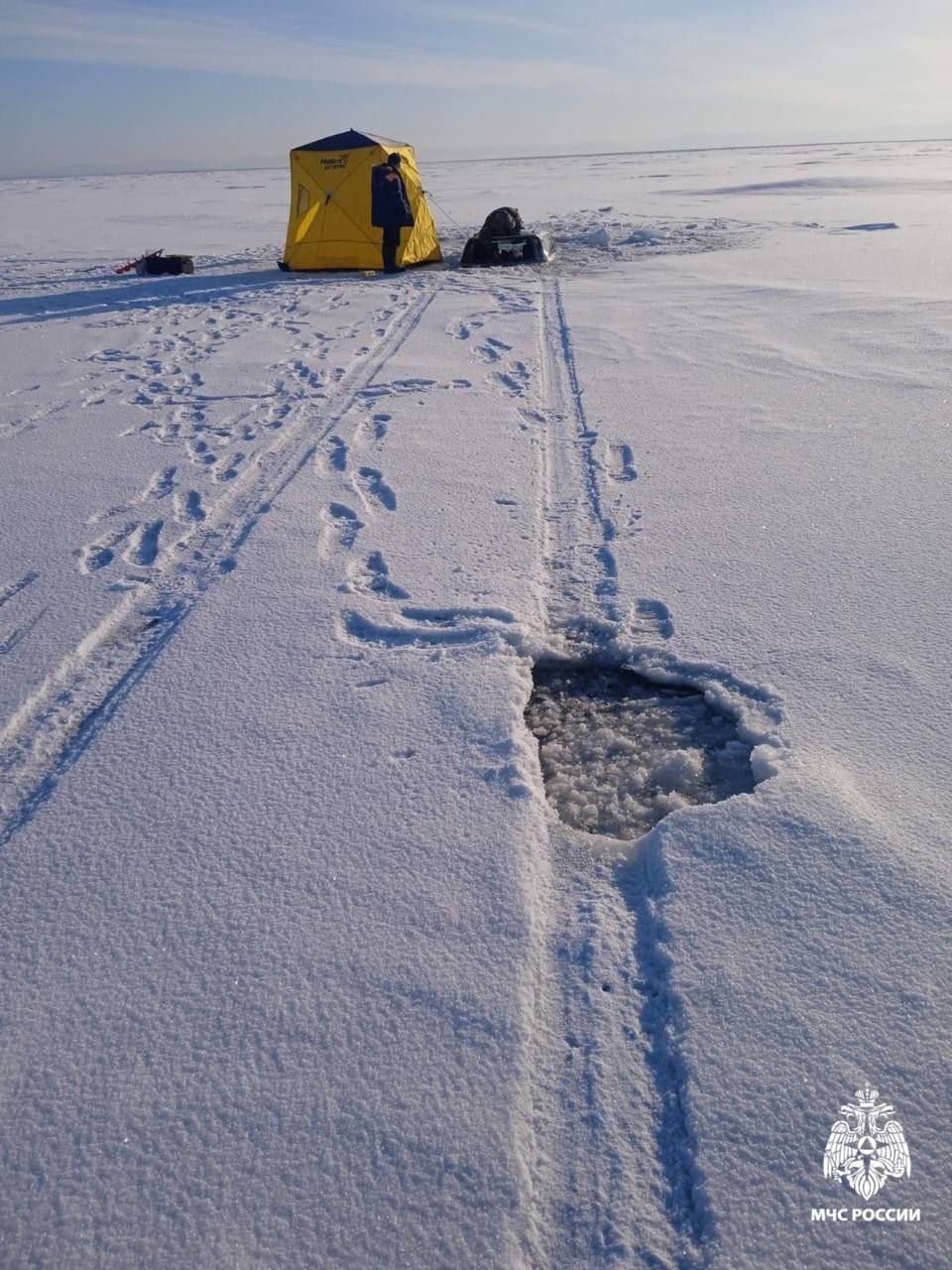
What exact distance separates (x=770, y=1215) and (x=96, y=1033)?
1364mm

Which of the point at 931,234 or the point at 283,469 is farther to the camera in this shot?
the point at 931,234

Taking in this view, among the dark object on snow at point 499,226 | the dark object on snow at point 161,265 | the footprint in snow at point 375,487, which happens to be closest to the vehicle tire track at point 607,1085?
the footprint in snow at point 375,487

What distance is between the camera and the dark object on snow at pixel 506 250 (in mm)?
11406

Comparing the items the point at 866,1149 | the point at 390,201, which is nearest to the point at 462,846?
the point at 866,1149

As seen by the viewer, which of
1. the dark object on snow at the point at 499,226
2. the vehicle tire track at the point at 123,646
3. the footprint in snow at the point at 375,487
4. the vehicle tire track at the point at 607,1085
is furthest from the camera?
the dark object on snow at the point at 499,226

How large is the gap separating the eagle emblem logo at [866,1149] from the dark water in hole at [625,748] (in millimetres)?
849

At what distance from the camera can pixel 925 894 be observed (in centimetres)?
198

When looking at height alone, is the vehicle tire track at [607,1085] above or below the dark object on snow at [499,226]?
below

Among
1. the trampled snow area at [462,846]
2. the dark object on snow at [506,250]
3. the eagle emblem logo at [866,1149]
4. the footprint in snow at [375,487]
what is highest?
the dark object on snow at [506,250]

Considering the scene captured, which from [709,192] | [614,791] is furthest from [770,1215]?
[709,192]

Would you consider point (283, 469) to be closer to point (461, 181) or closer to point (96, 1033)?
point (96, 1033)

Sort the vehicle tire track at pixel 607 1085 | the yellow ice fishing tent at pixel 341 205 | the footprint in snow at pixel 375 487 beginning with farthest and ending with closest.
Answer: the yellow ice fishing tent at pixel 341 205 → the footprint in snow at pixel 375 487 → the vehicle tire track at pixel 607 1085

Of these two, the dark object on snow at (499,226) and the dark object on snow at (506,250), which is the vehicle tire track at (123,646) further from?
the dark object on snow at (499,226)

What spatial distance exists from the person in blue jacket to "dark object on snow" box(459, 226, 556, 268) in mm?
936
